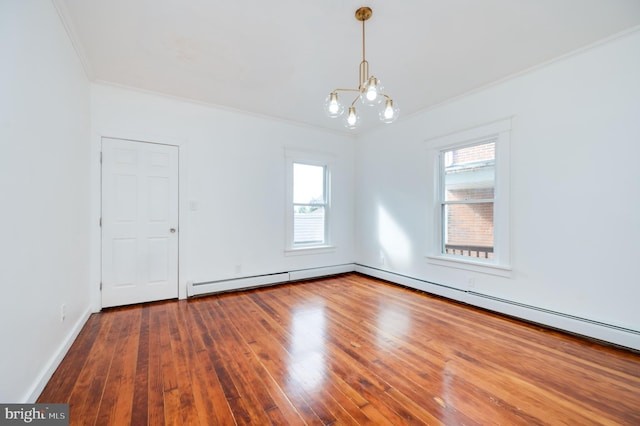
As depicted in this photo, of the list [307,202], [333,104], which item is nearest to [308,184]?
[307,202]

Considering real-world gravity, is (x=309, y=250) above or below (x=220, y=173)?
below

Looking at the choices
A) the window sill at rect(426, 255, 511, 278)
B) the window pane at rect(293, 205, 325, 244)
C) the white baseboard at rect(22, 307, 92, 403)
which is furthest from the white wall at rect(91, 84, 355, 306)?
the window sill at rect(426, 255, 511, 278)

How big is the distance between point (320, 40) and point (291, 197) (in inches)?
104

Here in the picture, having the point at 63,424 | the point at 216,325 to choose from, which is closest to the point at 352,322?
the point at 216,325

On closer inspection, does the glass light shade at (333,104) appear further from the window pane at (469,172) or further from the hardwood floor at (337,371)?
the window pane at (469,172)

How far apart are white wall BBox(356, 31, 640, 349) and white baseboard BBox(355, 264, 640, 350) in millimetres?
33

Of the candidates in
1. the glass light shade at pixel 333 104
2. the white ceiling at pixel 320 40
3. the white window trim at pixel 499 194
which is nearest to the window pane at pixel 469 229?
the white window trim at pixel 499 194

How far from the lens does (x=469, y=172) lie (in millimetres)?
3703

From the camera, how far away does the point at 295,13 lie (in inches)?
85.4

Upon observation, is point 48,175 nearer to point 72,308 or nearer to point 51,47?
point 51,47

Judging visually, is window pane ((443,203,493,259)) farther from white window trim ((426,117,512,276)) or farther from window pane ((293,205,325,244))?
window pane ((293,205,325,244))

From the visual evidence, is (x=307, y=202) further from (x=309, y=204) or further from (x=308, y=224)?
(x=308, y=224)

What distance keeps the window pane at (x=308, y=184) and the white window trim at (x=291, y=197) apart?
0.30 feet

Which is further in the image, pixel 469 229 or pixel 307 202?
pixel 307 202
